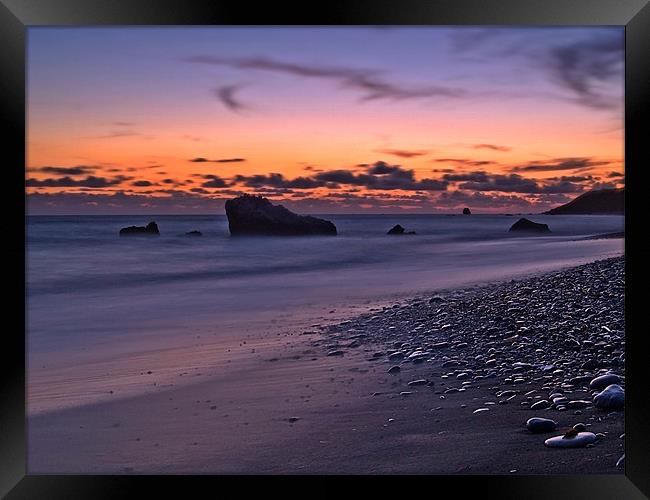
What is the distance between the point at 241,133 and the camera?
4.69 metres

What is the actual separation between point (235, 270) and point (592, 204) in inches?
148

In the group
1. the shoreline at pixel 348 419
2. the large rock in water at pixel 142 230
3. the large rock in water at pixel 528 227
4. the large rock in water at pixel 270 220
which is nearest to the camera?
the shoreline at pixel 348 419

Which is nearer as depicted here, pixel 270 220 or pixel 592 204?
pixel 592 204

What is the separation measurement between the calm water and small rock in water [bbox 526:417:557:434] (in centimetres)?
256

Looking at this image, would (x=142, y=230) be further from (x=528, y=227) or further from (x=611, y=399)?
(x=611, y=399)

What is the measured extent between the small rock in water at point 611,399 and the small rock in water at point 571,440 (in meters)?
0.21

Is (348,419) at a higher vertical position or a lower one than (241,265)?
lower

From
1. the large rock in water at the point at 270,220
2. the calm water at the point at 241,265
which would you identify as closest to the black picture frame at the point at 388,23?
the calm water at the point at 241,265

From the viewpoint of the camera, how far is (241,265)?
6.59m

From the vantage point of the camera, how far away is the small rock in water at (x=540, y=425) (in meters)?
2.91

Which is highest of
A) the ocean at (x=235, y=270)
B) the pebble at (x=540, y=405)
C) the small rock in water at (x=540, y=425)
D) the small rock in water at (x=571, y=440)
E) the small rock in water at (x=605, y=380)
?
the ocean at (x=235, y=270)

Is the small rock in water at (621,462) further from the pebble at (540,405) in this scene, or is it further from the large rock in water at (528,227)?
the large rock in water at (528,227)

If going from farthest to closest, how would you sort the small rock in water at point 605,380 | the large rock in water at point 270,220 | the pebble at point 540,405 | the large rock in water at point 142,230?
the large rock in water at point 142,230, the large rock in water at point 270,220, the small rock in water at point 605,380, the pebble at point 540,405

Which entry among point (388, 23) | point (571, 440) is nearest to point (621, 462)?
point (571, 440)
